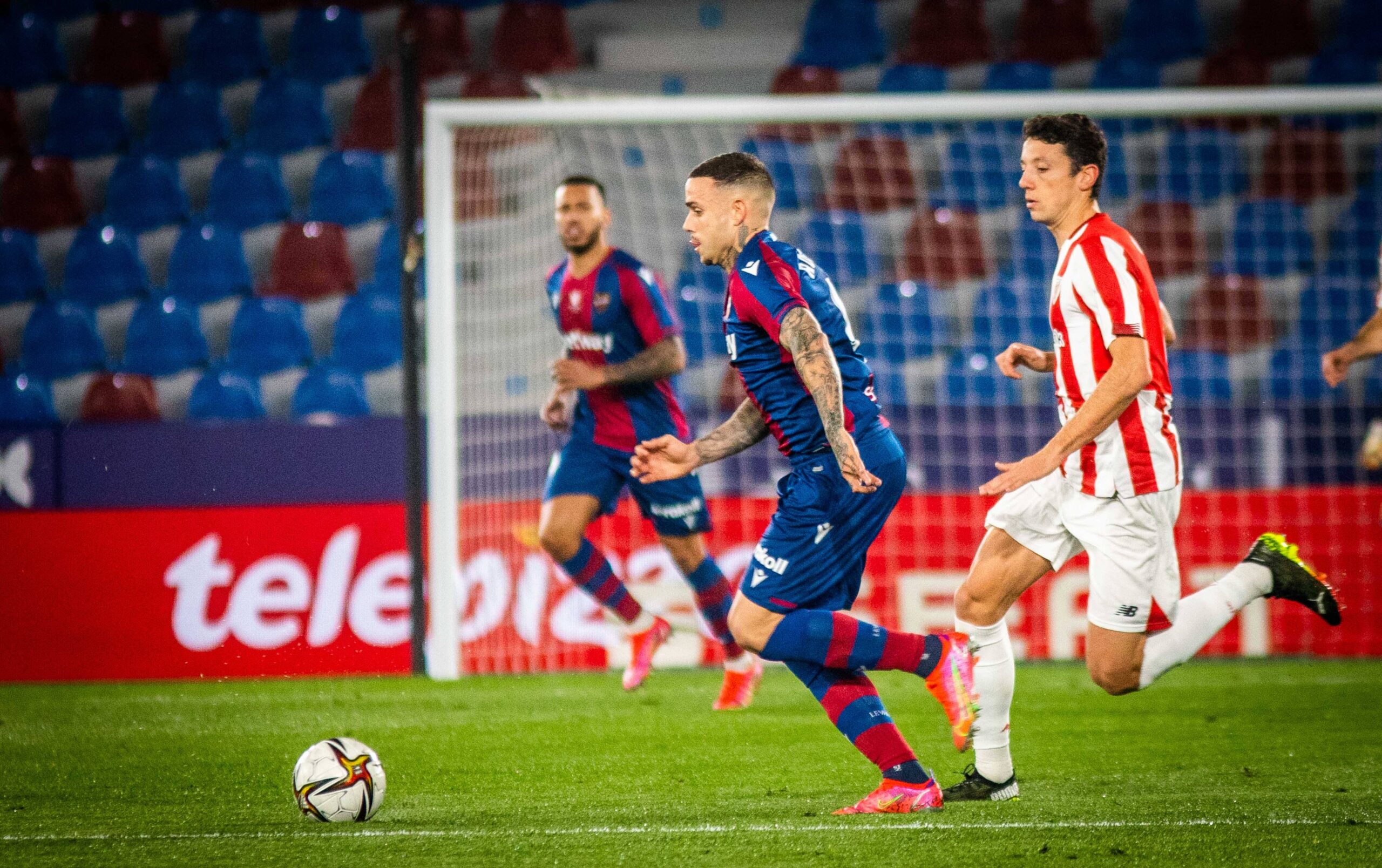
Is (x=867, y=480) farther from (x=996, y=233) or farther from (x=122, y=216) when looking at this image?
(x=122, y=216)

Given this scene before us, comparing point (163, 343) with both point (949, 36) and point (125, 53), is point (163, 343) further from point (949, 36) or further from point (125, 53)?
point (949, 36)

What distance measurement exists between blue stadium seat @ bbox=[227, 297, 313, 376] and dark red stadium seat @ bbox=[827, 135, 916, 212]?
11.5ft

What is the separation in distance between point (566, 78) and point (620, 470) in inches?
201

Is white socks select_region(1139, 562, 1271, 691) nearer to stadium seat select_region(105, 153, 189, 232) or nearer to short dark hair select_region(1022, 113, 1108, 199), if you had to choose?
short dark hair select_region(1022, 113, 1108, 199)

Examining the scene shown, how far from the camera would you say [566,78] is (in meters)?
10.7

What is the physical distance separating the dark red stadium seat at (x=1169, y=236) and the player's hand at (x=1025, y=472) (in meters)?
6.38

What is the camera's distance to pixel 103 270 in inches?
389

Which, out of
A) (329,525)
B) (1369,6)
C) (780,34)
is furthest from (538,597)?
(1369,6)

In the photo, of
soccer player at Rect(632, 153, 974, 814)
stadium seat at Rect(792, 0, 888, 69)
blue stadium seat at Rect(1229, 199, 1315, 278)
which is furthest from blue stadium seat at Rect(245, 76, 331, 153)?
soccer player at Rect(632, 153, 974, 814)

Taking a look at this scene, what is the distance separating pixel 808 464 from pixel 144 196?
768cm

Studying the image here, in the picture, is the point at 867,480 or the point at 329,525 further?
the point at 329,525

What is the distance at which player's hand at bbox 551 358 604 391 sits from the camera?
6078 mm

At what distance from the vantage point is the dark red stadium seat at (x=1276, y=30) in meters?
10.7

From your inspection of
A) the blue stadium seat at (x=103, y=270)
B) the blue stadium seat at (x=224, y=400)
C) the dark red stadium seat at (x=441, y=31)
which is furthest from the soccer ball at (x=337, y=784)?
the dark red stadium seat at (x=441, y=31)
